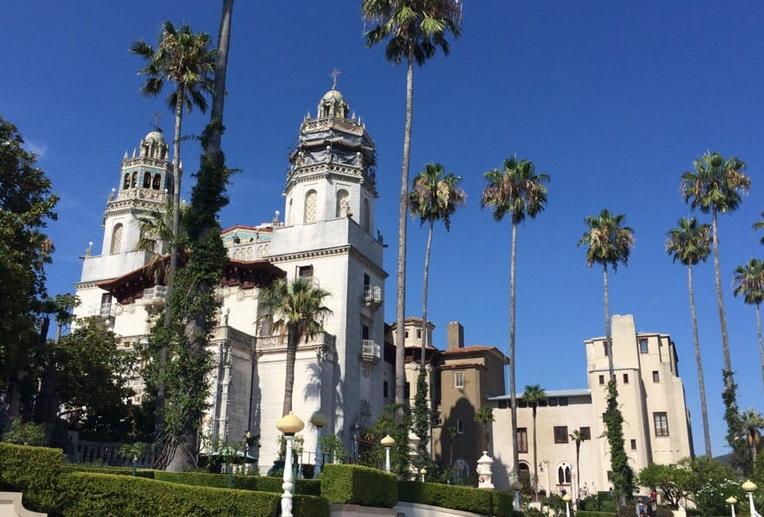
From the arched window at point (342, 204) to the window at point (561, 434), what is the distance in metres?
27.6

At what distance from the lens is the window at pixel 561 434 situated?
60.8m

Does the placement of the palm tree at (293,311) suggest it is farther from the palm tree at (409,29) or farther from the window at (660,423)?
the window at (660,423)

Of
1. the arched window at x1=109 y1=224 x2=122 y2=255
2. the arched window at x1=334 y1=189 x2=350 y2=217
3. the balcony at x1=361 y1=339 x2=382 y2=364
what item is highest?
the arched window at x1=334 y1=189 x2=350 y2=217

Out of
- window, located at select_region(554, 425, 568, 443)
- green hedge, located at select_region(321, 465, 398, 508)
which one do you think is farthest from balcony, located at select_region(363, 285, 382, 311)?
green hedge, located at select_region(321, 465, 398, 508)

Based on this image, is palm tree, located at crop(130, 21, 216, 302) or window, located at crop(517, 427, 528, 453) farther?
window, located at crop(517, 427, 528, 453)

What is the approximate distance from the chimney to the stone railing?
24576 mm

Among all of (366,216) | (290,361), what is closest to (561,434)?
(366,216)

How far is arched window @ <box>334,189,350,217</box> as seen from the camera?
48.4m

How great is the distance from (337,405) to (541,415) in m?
25.6

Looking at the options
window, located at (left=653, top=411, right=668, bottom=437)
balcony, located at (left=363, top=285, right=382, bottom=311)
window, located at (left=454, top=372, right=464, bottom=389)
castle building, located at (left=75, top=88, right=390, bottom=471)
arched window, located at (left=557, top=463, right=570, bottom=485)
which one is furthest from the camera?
window, located at (left=454, top=372, right=464, bottom=389)

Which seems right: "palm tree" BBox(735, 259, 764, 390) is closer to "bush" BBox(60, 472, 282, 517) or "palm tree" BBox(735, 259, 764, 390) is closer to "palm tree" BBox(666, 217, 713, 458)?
"palm tree" BBox(666, 217, 713, 458)

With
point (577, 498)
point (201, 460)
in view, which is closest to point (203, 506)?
point (201, 460)

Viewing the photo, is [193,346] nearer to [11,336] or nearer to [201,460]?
[11,336]

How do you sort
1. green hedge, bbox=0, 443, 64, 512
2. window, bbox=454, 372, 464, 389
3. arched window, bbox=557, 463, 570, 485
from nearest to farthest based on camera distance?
green hedge, bbox=0, 443, 64, 512, arched window, bbox=557, 463, 570, 485, window, bbox=454, 372, 464, 389
